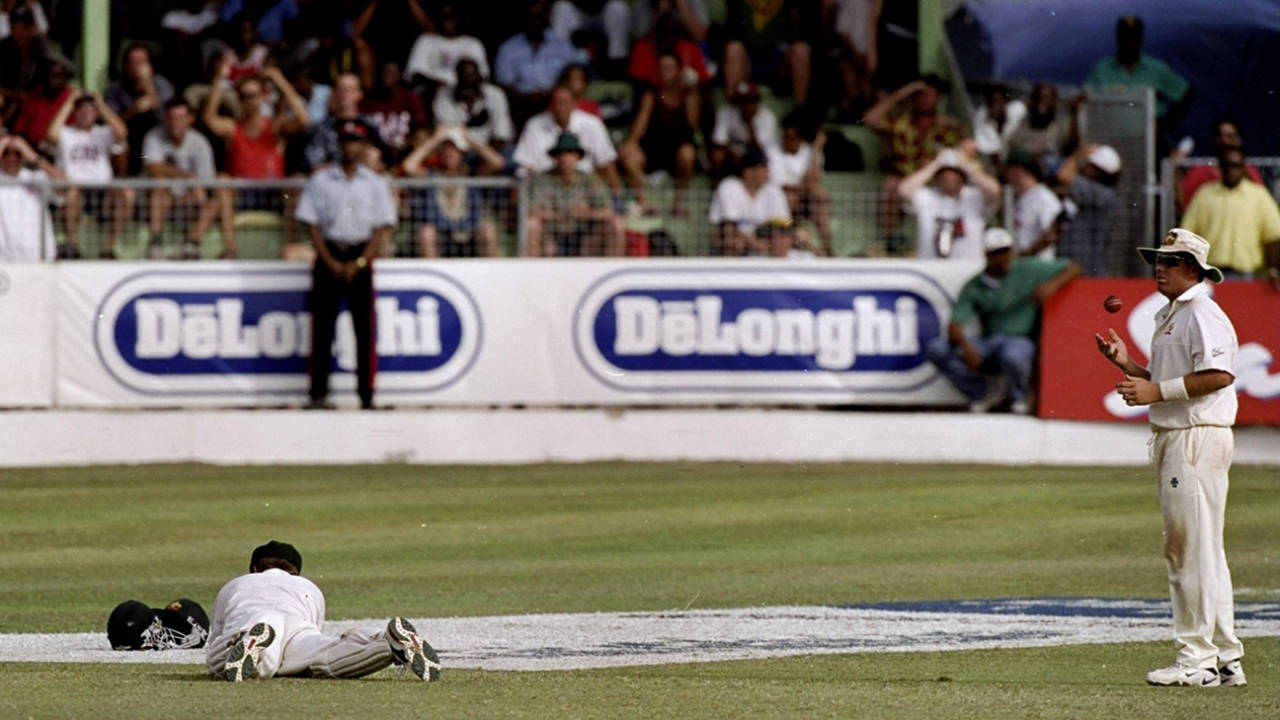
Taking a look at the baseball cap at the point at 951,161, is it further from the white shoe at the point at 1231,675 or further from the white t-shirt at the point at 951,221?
the white shoe at the point at 1231,675

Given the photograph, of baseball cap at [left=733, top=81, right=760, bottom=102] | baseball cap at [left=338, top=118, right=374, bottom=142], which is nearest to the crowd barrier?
baseball cap at [left=338, top=118, right=374, bottom=142]

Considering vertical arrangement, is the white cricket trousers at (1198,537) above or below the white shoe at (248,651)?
above

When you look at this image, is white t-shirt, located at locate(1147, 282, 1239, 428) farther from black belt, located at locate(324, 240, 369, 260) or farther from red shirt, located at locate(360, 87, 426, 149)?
red shirt, located at locate(360, 87, 426, 149)

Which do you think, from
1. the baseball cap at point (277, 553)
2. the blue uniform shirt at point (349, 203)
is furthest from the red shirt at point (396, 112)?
the baseball cap at point (277, 553)

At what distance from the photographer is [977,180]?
67.5 ft

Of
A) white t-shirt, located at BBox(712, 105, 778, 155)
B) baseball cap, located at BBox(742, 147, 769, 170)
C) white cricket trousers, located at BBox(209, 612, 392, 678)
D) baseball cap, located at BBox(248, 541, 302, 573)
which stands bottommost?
white cricket trousers, located at BBox(209, 612, 392, 678)

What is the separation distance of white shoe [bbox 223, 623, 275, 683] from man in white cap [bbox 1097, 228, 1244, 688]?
12.2 ft

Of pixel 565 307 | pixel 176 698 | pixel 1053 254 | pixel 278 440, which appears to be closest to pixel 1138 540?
pixel 1053 254

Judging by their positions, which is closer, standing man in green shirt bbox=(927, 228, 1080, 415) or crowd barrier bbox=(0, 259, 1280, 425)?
standing man in green shirt bbox=(927, 228, 1080, 415)


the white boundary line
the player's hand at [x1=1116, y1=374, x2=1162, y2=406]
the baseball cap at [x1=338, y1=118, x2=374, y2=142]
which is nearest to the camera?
the player's hand at [x1=1116, y1=374, x2=1162, y2=406]

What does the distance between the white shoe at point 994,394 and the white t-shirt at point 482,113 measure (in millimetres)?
5497

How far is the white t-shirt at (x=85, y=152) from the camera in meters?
21.2

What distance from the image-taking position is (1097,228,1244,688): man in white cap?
9.54 metres

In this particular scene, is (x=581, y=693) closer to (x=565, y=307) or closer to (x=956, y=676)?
(x=956, y=676)
